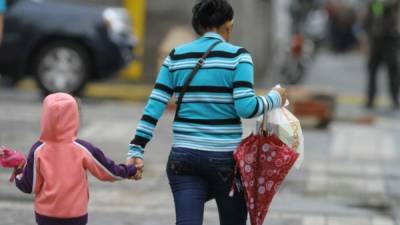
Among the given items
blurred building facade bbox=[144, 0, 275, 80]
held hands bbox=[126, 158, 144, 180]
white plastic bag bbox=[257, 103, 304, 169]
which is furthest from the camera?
blurred building facade bbox=[144, 0, 275, 80]

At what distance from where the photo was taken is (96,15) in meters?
15.8

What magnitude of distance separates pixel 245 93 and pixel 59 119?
0.88m

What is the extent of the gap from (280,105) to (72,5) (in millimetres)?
10798

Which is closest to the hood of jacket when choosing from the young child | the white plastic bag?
the young child

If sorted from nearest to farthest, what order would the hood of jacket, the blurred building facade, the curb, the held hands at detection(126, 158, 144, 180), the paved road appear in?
the hood of jacket
the held hands at detection(126, 158, 144, 180)
the paved road
the curb
the blurred building facade

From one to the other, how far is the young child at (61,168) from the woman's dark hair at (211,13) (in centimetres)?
75

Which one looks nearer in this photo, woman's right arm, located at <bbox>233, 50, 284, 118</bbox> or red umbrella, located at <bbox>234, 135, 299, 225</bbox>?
woman's right arm, located at <bbox>233, 50, 284, 118</bbox>

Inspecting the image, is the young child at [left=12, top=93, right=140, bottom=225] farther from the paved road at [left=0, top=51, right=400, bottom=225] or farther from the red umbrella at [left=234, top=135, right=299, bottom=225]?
the paved road at [left=0, top=51, right=400, bottom=225]

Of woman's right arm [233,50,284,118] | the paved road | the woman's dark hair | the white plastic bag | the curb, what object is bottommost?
the paved road

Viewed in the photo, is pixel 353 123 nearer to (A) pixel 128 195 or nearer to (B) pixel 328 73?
(A) pixel 128 195

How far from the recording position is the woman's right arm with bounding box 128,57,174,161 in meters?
5.58

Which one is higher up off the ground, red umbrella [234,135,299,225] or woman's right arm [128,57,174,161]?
woman's right arm [128,57,174,161]

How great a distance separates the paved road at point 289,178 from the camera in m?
8.58

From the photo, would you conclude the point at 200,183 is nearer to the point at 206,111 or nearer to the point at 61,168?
the point at 206,111
